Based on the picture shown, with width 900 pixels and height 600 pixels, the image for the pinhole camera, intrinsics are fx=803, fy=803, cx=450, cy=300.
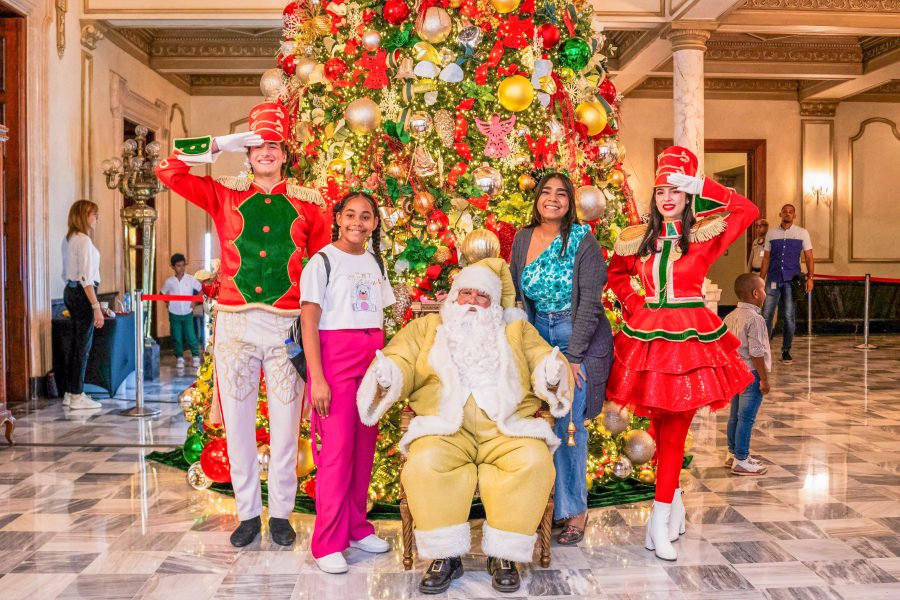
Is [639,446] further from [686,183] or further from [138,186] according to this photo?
[138,186]

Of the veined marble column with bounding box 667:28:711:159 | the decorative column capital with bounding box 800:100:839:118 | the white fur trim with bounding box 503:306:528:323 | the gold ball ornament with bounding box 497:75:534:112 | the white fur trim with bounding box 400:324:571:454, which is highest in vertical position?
the decorative column capital with bounding box 800:100:839:118

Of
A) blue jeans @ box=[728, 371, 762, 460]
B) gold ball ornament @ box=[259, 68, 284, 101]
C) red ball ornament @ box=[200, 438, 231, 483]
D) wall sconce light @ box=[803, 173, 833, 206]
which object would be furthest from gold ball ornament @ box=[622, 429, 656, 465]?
wall sconce light @ box=[803, 173, 833, 206]

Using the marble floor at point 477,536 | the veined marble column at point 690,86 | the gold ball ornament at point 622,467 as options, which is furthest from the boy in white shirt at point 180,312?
the gold ball ornament at point 622,467

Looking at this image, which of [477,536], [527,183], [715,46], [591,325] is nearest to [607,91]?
[527,183]

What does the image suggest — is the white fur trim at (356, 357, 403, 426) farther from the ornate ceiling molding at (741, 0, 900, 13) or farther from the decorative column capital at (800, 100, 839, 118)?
the decorative column capital at (800, 100, 839, 118)

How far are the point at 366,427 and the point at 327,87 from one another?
2.00m

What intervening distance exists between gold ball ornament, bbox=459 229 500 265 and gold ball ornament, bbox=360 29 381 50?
1.19 meters

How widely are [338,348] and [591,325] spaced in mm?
1105

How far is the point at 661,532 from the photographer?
11.4ft

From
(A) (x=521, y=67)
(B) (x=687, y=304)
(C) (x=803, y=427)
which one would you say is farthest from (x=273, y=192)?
(C) (x=803, y=427)

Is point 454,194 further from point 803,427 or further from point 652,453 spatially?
point 803,427

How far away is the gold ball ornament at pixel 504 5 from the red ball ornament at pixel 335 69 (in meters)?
0.87

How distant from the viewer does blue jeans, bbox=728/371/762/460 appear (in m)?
4.70

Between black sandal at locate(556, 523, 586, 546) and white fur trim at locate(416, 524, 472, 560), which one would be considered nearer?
white fur trim at locate(416, 524, 472, 560)
